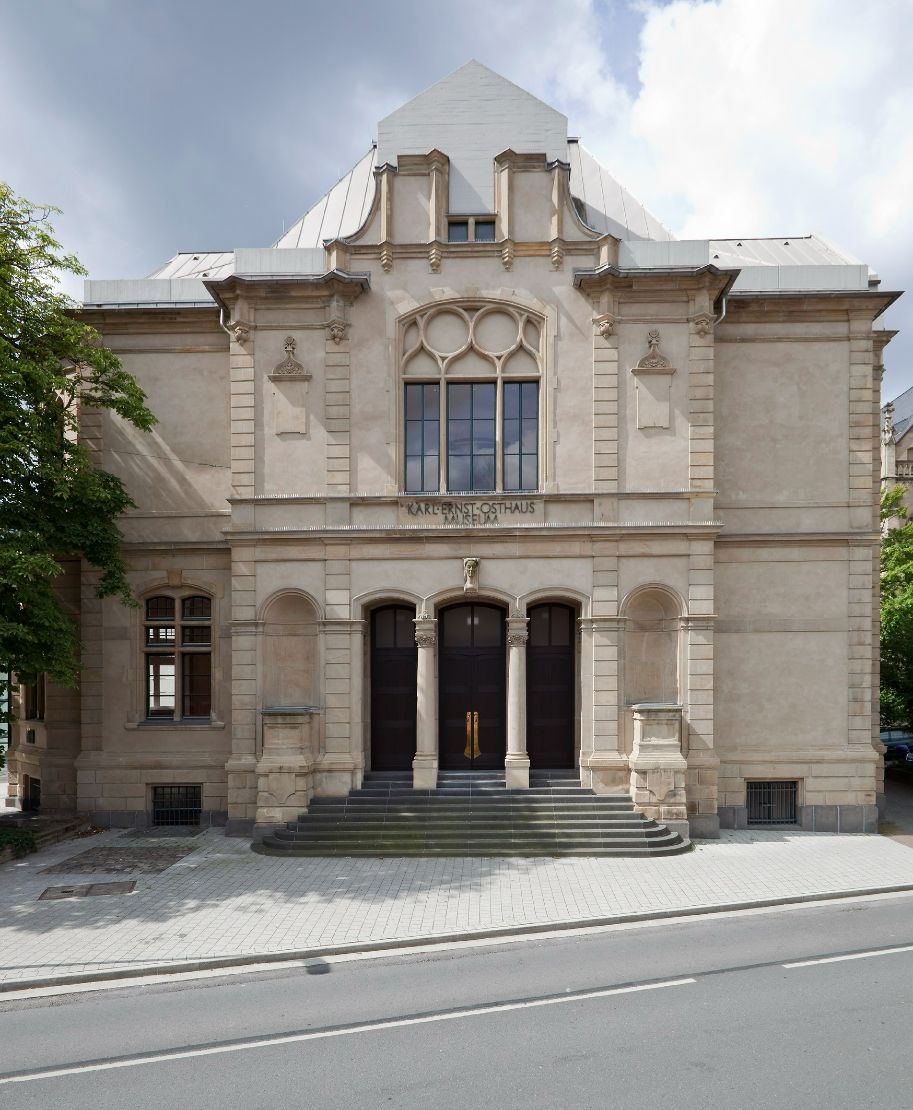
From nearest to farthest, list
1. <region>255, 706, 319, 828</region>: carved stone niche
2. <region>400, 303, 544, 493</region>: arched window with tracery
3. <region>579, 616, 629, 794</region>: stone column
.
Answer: <region>255, 706, 319, 828</region>: carved stone niche < <region>579, 616, 629, 794</region>: stone column < <region>400, 303, 544, 493</region>: arched window with tracery

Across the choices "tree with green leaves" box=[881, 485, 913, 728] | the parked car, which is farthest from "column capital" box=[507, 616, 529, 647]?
the parked car

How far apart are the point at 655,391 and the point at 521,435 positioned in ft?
10.7

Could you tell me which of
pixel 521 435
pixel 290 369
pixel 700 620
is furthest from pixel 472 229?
pixel 700 620

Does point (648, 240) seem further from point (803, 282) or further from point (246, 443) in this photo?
point (246, 443)

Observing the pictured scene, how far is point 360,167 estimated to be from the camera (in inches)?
835

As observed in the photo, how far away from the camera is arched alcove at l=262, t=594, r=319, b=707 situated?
17641 millimetres

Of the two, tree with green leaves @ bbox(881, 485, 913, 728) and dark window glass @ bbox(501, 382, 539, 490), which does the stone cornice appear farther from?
tree with green leaves @ bbox(881, 485, 913, 728)

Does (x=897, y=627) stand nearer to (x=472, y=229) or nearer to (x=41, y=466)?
(x=472, y=229)

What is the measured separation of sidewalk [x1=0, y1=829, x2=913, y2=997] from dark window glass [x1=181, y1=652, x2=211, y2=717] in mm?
3167

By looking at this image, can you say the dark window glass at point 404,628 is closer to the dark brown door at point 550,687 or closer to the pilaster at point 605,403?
the dark brown door at point 550,687

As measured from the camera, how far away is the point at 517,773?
1692cm

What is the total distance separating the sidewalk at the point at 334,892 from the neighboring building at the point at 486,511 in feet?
6.34

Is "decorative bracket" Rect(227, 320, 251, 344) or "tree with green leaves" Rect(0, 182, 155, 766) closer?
"tree with green leaves" Rect(0, 182, 155, 766)

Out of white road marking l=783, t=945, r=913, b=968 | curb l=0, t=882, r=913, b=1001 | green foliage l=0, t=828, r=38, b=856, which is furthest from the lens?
green foliage l=0, t=828, r=38, b=856
